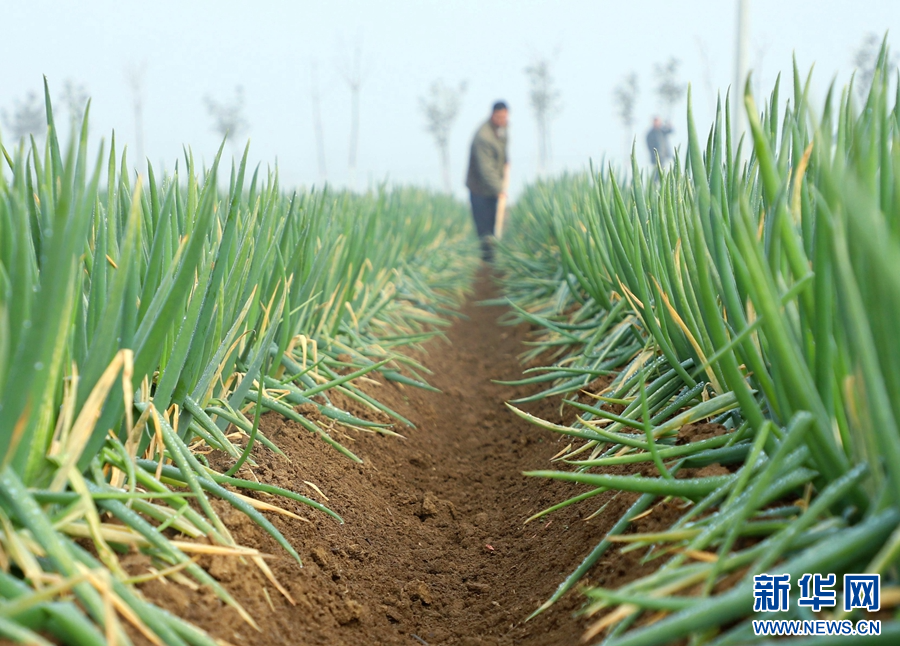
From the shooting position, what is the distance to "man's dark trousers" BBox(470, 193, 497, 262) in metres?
7.63

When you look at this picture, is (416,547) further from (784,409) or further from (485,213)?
(485,213)

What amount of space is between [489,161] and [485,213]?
65cm

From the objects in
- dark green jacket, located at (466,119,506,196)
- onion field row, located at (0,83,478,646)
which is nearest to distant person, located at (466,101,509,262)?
dark green jacket, located at (466,119,506,196)

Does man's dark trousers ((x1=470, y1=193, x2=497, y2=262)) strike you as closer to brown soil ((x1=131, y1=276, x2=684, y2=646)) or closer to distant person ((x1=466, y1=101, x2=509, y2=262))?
distant person ((x1=466, y1=101, x2=509, y2=262))

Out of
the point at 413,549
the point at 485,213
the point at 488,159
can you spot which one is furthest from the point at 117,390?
the point at 485,213

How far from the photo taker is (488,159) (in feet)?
24.0

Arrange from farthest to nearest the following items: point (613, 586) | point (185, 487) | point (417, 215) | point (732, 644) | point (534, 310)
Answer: point (417, 215)
point (534, 310)
point (185, 487)
point (613, 586)
point (732, 644)

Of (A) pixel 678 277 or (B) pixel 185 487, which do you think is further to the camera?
(A) pixel 678 277

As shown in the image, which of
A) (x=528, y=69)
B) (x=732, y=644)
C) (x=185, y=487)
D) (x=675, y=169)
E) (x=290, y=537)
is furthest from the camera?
(x=528, y=69)

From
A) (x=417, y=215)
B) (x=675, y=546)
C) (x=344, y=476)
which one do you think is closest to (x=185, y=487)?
(x=344, y=476)

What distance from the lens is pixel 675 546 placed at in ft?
2.99

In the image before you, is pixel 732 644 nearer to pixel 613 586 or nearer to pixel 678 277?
pixel 613 586

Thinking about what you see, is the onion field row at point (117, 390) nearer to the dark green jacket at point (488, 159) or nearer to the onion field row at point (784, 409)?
the onion field row at point (784, 409)

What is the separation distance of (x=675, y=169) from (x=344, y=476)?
105 cm
